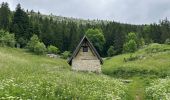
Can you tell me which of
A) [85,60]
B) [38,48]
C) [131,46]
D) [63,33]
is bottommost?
[85,60]

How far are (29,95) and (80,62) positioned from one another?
43707 mm

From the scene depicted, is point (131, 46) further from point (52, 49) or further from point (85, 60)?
point (85, 60)

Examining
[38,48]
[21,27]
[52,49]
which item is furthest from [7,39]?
[52,49]

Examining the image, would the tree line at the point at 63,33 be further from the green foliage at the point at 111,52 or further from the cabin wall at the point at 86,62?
the cabin wall at the point at 86,62

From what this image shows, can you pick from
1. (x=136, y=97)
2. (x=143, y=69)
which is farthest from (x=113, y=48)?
(x=136, y=97)

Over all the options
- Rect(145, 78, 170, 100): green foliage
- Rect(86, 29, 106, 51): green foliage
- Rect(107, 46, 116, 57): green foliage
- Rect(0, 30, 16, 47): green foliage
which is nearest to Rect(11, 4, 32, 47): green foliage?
Rect(0, 30, 16, 47): green foliage

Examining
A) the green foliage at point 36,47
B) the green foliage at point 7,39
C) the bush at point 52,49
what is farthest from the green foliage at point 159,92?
the bush at point 52,49

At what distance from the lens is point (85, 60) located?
61.2 m

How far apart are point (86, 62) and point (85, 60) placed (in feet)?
1.24

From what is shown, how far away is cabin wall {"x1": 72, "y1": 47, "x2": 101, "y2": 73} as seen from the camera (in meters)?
60.8

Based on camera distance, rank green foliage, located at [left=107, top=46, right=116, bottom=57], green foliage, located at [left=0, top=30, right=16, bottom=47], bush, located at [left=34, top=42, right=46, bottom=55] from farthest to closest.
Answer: green foliage, located at [left=107, top=46, right=116, bottom=57] → bush, located at [left=34, top=42, right=46, bottom=55] → green foliage, located at [left=0, top=30, right=16, bottom=47]

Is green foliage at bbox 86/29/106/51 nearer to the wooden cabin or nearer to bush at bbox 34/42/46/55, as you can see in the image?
bush at bbox 34/42/46/55

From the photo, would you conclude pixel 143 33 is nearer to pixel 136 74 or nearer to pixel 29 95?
pixel 136 74

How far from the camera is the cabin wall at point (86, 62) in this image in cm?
6081
